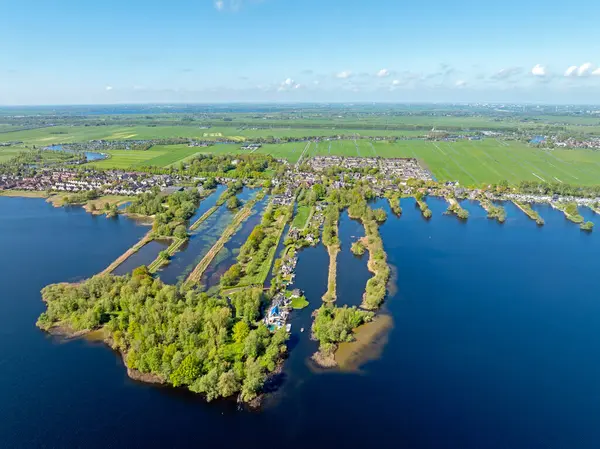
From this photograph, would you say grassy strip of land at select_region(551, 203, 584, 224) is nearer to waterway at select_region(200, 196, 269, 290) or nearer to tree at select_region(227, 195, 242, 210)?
waterway at select_region(200, 196, 269, 290)

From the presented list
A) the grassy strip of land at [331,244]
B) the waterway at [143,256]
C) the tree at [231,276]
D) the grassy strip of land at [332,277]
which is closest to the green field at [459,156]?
the grassy strip of land at [331,244]

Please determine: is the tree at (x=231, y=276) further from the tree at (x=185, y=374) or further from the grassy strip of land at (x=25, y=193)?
the grassy strip of land at (x=25, y=193)

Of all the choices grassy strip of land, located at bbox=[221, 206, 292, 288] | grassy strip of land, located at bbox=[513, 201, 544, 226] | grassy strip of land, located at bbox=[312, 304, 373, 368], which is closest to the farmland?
grassy strip of land, located at bbox=[513, 201, 544, 226]

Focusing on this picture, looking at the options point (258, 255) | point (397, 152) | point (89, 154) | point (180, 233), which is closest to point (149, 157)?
point (89, 154)

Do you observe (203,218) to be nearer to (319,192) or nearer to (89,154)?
(319,192)

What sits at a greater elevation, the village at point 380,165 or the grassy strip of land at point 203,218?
the village at point 380,165

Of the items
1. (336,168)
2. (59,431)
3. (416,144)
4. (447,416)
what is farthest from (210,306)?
(416,144)
